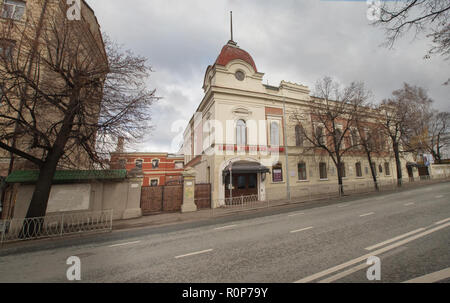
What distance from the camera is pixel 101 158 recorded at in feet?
31.0

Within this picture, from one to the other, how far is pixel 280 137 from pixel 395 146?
48.8ft

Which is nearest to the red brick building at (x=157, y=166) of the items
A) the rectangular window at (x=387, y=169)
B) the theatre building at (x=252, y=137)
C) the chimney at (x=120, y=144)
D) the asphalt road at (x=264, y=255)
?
the theatre building at (x=252, y=137)

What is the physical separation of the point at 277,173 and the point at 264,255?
523 inches

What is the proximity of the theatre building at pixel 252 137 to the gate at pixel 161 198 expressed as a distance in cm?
288

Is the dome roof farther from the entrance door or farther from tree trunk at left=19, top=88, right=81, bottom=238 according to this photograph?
tree trunk at left=19, top=88, right=81, bottom=238

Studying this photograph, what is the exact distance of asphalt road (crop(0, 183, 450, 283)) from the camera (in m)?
3.26

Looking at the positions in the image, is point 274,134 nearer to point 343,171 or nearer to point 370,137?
point 370,137

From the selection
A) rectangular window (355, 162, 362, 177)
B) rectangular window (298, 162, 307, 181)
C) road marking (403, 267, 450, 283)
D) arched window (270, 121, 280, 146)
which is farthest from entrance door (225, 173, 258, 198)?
rectangular window (355, 162, 362, 177)

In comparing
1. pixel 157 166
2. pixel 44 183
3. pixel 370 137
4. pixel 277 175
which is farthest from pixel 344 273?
pixel 157 166

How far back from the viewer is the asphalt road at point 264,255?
3.26 m

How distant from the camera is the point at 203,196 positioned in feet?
45.9

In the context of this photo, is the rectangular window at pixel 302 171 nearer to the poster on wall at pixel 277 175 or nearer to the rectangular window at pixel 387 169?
the poster on wall at pixel 277 175

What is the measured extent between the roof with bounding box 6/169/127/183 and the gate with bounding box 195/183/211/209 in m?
5.45
